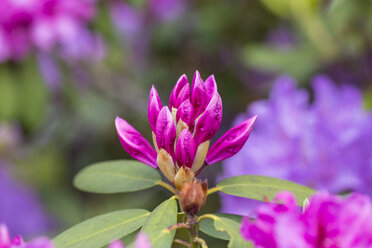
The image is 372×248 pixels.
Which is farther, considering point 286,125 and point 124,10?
point 124,10

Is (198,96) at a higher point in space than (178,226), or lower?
higher

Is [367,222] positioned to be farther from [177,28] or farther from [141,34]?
[141,34]

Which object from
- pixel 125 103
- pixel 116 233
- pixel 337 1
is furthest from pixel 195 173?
pixel 125 103

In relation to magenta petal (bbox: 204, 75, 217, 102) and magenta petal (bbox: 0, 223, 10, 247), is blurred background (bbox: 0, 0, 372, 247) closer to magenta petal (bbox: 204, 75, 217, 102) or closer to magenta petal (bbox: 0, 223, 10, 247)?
magenta petal (bbox: 204, 75, 217, 102)

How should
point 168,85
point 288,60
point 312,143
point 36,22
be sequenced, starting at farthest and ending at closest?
point 168,85
point 288,60
point 36,22
point 312,143

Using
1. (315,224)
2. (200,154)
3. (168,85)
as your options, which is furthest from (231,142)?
(168,85)

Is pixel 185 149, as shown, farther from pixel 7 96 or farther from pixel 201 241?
pixel 7 96
